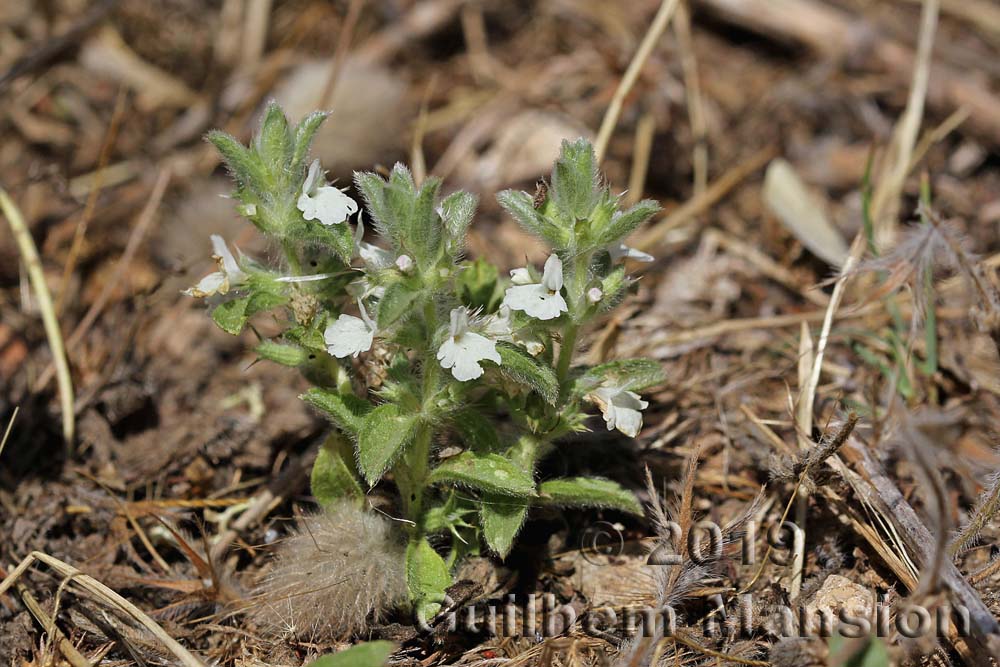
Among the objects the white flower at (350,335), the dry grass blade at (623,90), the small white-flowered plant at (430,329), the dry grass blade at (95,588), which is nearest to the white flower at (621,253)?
the small white-flowered plant at (430,329)

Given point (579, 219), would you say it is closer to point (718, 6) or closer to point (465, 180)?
point (465, 180)

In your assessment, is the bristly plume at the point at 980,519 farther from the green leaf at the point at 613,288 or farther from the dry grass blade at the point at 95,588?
the dry grass blade at the point at 95,588

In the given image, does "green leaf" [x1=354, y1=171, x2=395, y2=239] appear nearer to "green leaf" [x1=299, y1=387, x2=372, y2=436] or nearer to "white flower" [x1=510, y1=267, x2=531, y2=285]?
"white flower" [x1=510, y1=267, x2=531, y2=285]

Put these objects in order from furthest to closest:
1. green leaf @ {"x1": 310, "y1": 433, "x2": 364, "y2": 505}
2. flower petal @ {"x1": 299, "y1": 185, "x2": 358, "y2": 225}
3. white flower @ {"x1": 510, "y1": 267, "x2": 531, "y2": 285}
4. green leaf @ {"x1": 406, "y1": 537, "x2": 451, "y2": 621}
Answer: green leaf @ {"x1": 310, "y1": 433, "x2": 364, "y2": 505} → green leaf @ {"x1": 406, "y1": 537, "x2": 451, "y2": 621} → white flower @ {"x1": 510, "y1": 267, "x2": 531, "y2": 285} → flower petal @ {"x1": 299, "y1": 185, "x2": 358, "y2": 225}

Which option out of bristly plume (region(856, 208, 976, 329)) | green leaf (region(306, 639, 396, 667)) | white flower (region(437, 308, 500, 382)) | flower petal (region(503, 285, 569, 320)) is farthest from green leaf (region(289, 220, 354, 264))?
bristly plume (region(856, 208, 976, 329))

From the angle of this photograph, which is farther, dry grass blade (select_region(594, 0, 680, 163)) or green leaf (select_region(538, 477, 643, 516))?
dry grass blade (select_region(594, 0, 680, 163))

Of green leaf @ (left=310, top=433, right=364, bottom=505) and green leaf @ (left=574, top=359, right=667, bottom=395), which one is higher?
green leaf @ (left=574, top=359, right=667, bottom=395)

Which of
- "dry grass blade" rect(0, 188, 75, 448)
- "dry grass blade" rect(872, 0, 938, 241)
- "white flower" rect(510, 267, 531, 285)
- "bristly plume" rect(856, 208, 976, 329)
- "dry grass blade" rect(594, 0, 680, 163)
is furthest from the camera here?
"dry grass blade" rect(872, 0, 938, 241)
